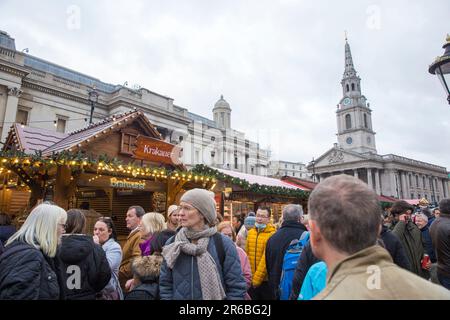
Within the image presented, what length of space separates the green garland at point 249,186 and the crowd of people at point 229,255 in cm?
679

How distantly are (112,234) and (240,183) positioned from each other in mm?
8747

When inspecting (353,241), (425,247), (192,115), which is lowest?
(425,247)

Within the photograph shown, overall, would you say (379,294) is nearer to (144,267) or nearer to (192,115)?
(144,267)

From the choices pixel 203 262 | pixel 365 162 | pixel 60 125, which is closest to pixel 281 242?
pixel 203 262

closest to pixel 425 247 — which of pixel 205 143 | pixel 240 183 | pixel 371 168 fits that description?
pixel 240 183

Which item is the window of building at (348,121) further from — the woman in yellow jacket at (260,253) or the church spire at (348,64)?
the woman in yellow jacket at (260,253)

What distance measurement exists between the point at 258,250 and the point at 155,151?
728 cm

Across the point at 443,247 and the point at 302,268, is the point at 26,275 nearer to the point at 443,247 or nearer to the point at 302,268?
the point at 302,268

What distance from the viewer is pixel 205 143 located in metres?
43.9

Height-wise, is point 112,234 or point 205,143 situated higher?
point 205,143

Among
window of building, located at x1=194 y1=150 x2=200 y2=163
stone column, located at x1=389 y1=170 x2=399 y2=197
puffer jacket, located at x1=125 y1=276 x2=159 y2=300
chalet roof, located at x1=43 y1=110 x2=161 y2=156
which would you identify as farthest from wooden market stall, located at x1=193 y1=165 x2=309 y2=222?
stone column, located at x1=389 y1=170 x2=399 y2=197

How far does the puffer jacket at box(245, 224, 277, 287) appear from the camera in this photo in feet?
16.0

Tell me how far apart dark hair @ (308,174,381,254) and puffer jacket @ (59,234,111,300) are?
8.85ft

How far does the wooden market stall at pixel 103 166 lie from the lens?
836 cm
